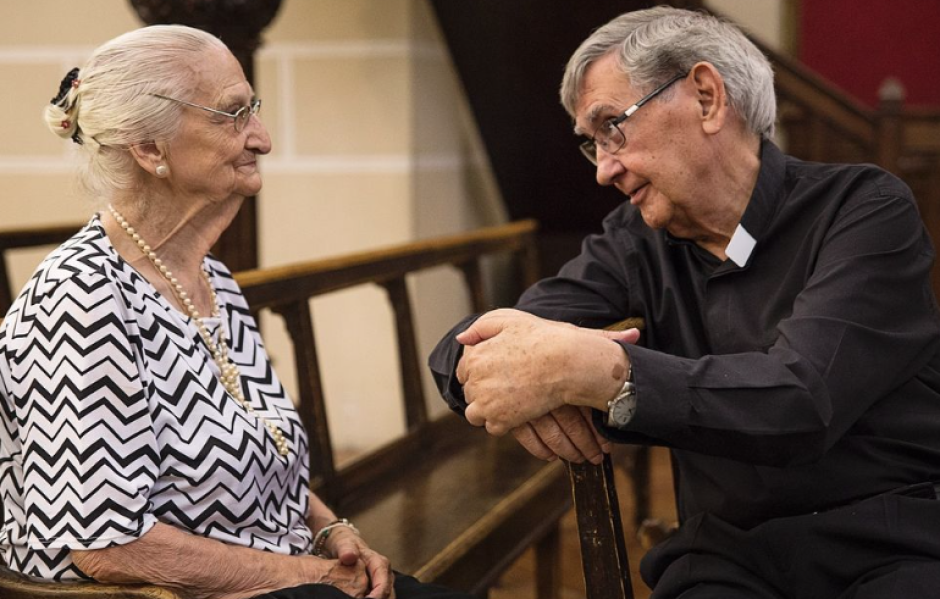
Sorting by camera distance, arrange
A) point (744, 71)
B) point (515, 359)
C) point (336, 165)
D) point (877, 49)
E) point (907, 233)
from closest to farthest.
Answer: point (515, 359) < point (907, 233) < point (744, 71) < point (336, 165) < point (877, 49)

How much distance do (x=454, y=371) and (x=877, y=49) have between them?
29.7 ft

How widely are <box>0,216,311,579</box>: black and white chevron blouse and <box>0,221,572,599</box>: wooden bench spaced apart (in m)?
0.75

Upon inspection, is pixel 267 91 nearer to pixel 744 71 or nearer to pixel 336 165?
pixel 336 165

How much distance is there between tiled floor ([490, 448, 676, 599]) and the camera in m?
4.20

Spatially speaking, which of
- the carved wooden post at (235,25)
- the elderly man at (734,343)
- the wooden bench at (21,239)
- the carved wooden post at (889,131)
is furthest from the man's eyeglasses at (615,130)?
the carved wooden post at (889,131)

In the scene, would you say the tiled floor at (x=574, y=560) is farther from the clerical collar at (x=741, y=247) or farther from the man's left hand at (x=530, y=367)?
the man's left hand at (x=530, y=367)

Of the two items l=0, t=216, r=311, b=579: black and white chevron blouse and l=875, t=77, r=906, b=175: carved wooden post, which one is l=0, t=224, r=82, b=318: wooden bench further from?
l=875, t=77, r=906, b=175: carved wooden post

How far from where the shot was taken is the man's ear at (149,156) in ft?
6.51

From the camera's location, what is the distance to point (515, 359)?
1.75 m

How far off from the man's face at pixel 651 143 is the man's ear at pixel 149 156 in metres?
0.75

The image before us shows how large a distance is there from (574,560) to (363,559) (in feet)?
8.35

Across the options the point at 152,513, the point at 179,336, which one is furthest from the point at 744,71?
the point at 152,513

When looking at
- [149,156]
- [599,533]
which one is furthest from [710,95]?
[149,156]

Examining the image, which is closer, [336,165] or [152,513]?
[152,513]
